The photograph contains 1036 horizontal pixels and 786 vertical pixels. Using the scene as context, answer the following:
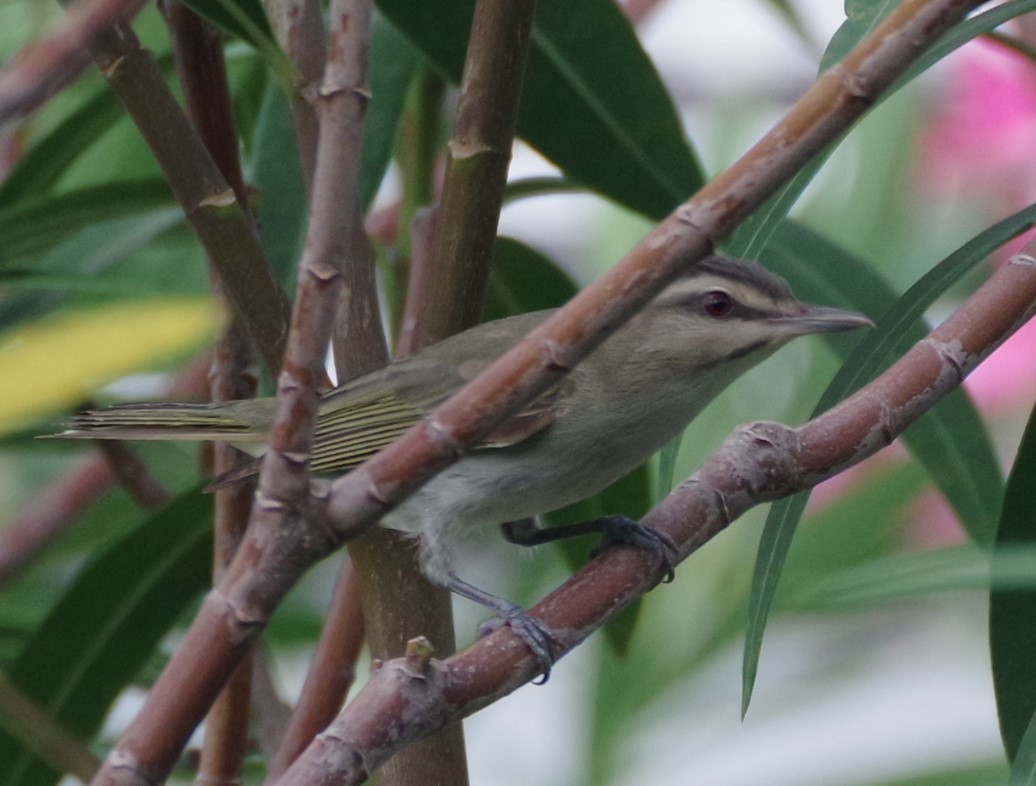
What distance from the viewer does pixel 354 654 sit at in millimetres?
1397

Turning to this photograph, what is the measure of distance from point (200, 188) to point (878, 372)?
0.75 meters

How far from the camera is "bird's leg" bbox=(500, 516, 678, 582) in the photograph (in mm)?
1171

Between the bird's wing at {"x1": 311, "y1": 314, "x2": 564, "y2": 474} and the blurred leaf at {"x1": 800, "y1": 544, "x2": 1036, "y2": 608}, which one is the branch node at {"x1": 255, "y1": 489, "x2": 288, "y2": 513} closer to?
the blurred leaf at {"x1": 800, "y1": 544, "x2": 1036, "y2": 608}

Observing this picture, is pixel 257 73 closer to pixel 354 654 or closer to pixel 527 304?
pixel 527 304

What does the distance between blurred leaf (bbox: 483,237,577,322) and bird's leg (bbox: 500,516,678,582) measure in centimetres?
30

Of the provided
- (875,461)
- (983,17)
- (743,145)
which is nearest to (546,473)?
(983,17)

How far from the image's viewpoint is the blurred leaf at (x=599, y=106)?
4.84ft

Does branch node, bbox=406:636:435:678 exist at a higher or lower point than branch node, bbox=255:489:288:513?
higher

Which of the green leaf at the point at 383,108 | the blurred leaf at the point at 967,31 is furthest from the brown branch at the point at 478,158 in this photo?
the green leaf at the point at 383,108

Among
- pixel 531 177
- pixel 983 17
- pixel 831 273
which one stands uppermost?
pixel 531 177

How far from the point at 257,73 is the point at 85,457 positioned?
0.74 meters

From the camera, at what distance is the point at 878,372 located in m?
1.43

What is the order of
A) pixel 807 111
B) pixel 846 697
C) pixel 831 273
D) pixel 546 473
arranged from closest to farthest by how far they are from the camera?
pixel 807 111
pixel 546 473
pixel 831 273
pixel 846 697

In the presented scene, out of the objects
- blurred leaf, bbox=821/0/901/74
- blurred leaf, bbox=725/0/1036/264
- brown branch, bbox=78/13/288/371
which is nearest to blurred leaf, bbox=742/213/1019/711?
blurred leaf, bbox=725/0/1036/264
